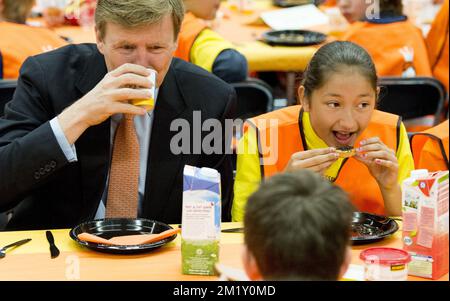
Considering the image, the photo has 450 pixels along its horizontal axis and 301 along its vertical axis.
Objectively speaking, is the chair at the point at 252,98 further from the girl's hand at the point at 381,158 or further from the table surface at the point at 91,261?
the table surface at the point at 91,261

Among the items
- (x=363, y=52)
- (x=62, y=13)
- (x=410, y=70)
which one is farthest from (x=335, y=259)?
(x=62, y=13)

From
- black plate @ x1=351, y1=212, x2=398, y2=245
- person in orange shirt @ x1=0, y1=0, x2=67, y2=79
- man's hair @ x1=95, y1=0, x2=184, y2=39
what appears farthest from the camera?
person in orange shirt @ x1=0, y1=0, x2=67, y2=79

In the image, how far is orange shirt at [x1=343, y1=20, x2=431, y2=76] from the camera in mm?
5008

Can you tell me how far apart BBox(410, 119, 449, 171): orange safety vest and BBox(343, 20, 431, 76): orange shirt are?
1.76 m

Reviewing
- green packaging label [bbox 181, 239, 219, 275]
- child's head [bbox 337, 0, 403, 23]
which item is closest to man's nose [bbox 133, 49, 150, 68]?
green packaging label [bbox 181, 239, 219, 275]

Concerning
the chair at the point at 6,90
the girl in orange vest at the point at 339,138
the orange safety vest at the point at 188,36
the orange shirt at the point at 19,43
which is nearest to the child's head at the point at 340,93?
the girl in orange vest at the point at 339,138

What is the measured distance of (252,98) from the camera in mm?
4180

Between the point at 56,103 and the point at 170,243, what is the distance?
70cm

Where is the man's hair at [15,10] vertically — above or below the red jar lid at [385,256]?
above

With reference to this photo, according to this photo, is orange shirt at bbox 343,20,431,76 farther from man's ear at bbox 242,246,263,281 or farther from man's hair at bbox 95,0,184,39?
man's ear at bbox 242,246,263,281

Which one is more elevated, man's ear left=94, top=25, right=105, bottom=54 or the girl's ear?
man's ear left=94, top=25, right=105, bottom=54

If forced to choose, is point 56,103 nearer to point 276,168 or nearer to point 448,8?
point 276,168

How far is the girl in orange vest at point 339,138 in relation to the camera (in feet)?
9.78

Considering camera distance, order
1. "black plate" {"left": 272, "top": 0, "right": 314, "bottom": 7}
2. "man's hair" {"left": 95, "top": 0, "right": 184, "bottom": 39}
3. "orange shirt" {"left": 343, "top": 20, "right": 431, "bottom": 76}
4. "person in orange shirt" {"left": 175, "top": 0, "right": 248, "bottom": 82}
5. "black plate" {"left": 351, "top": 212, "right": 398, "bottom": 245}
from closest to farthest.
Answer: "black plate" {"left": 351, "top": 212, "right": 398, "bottom": 245}
"man's hair" {"left": 95, "top": 0, "right": 184, "bottom": 39}
"person in orange shirt" {"left": 175, "top": 0, "right": 248, "bottom": 82}
"orange shirt" {"left": 343, "top": 20, "right": 431, "bottom": 76}
"black plate" {"left": 272, "top": 0, "right": 314, "bottom": 7}
